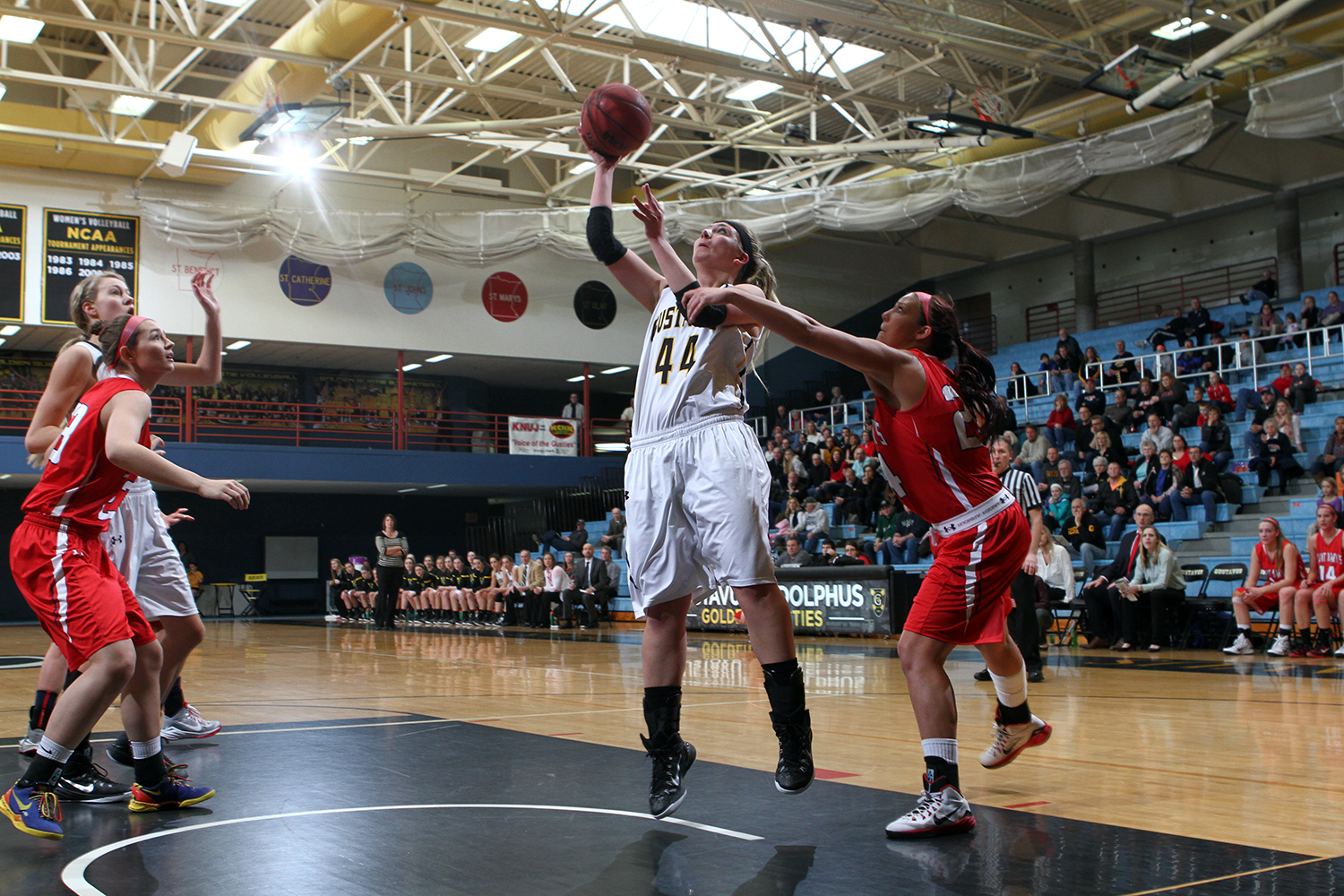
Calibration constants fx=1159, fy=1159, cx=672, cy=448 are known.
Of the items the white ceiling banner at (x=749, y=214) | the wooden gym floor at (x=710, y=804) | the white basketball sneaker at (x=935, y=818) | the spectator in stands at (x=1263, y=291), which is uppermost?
the white ceiling banner at (x=749, y=214)

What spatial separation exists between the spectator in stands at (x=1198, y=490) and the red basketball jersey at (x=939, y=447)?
33.4 ft

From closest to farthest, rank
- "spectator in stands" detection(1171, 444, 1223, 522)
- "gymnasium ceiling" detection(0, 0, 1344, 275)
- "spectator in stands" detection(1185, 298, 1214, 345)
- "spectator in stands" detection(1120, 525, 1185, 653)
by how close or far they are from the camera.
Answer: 1. "spectator in stands" detection(1120, 525, 1185, 653)
2. "spectator in stands" detection(1171, 444, 1223, 522)
3. "gymnasium ceiling" detection(0, 0, 1344, 275)
4. "spectator in stands" detection(1185, 298, 1214, 345)

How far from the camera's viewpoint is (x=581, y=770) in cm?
393

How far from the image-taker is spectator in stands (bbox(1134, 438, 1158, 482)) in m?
13.1

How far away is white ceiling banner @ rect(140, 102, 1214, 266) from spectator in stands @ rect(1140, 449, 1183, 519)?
408 cm

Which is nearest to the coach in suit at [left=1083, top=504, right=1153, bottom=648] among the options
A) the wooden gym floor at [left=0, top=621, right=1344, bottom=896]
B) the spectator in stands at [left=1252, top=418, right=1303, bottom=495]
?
the spectator in stands at [left=1252, top=418, right=1303, bottom=495]

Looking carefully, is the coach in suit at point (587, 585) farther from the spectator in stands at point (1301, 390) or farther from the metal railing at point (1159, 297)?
the metal railing at point (1159, 297)

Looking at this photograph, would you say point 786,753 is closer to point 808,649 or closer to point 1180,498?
point 808,649

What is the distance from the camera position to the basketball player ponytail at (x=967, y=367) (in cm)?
331

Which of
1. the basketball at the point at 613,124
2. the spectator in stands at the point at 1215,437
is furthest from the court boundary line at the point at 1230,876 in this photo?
the spectator in stands at the point at 1215,437

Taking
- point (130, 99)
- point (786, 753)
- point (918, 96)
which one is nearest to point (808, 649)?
point (786, 753)

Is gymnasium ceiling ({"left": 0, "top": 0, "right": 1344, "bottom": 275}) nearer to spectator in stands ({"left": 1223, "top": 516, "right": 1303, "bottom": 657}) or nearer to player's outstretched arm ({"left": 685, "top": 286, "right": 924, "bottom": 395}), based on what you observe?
spectator in stands ({"left": 1223, "top": 516, "right": 1303, "bottom": 657})

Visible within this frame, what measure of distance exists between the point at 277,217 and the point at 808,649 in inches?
528

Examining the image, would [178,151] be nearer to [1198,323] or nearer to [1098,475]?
[1098,475]
